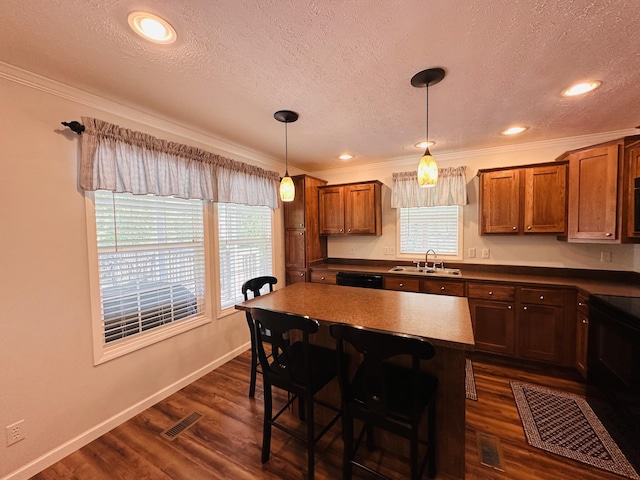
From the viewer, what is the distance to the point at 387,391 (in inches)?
53.7

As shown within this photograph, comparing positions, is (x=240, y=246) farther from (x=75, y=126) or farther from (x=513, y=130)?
(x=513, y=130)

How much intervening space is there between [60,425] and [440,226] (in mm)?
4326

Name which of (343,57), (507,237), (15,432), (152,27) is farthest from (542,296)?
(15,432)

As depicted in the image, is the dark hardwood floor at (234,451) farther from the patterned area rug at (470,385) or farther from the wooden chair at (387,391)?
the wooden chair at (387,391)

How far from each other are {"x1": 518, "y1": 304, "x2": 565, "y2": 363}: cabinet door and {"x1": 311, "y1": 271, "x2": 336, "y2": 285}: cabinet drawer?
223cm

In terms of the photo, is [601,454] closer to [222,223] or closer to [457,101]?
[457,101]

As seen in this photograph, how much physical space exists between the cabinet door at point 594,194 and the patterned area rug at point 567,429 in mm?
1597

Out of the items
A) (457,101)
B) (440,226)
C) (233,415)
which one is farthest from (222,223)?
(440,226)

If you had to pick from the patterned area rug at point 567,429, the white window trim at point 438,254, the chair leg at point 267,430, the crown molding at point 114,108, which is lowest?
the patterned area rug at point 567,429

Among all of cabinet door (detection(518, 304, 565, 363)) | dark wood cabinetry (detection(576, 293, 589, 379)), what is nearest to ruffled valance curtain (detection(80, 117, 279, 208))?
cabinet door (detection(518, 304, 565, 363))

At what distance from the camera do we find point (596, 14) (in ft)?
4.23

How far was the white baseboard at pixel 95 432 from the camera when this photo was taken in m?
1.70

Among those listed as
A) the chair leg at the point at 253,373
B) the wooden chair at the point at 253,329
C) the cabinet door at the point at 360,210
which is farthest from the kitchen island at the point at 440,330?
the cabinet door at the point at 360,210

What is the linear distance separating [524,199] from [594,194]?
0.57 m
